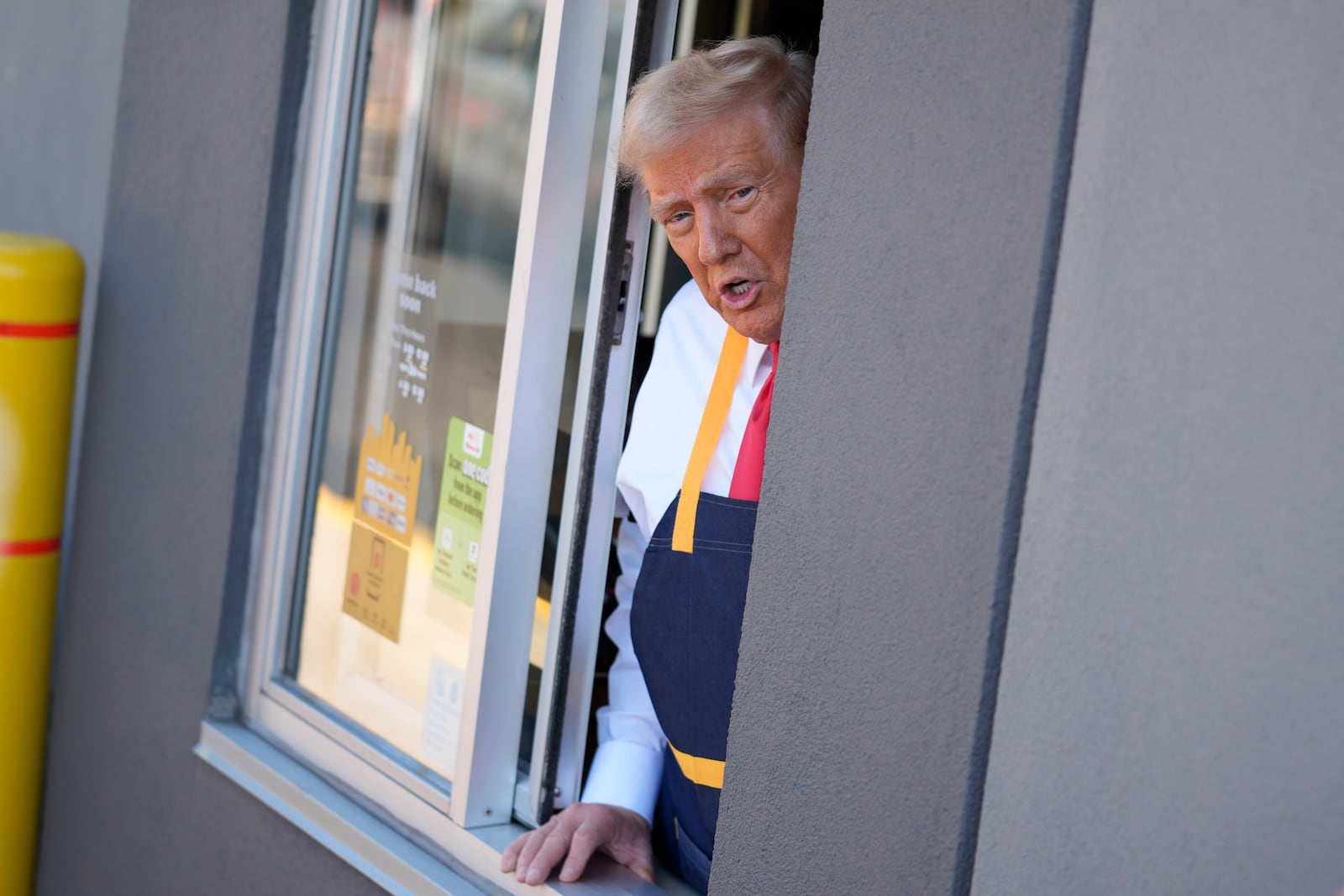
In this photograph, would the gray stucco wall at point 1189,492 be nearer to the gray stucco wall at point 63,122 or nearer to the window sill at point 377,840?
the window sill at point 377,840

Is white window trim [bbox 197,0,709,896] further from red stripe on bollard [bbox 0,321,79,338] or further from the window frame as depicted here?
red stripe on bollard [bbox 0,321,79,338]

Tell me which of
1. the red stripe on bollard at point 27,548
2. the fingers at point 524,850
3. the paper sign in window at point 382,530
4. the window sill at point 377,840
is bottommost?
the window sill at point 377,840

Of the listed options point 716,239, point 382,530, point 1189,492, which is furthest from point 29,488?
point 1189,492

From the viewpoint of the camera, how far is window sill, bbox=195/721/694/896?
6.82ft

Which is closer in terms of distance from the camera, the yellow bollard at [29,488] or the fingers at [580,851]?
the fingers at [580,851]

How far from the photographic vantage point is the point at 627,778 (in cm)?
220

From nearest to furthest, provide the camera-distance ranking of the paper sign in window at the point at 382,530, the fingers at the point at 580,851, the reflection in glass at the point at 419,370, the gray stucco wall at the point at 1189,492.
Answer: the gray stucco wall at the point at 1189,492, the fingers at the point at 580,851, the reflection in glass at the point at 419,370, the paper sign in window at the point at 382,530

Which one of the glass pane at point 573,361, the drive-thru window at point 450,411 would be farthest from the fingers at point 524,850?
the glass pane at point 573,361

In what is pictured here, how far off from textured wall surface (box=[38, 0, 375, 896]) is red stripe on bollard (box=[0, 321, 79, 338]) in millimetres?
174

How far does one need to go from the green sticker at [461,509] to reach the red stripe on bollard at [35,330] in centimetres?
96

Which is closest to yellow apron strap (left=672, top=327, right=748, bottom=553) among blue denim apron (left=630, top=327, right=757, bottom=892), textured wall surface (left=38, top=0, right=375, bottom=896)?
blue denim apron (left=630, top=327, right=757, bottom=892)

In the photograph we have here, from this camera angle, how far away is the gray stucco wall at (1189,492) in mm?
1135

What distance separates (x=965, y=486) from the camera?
4.42ft

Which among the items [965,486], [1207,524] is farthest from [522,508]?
[1207,524]
